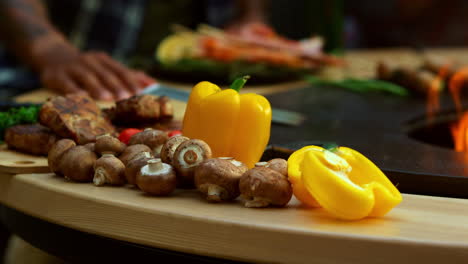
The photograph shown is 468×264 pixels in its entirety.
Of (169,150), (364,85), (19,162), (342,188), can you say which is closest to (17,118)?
(19,162)

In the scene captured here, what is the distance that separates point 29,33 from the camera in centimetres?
277

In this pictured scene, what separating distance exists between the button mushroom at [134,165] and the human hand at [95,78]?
3.57 feet

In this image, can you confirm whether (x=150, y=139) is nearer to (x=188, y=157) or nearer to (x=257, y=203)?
(x=188, y=157)

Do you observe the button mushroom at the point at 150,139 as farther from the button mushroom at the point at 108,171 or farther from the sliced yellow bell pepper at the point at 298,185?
the sliced yellow bell pepper at the point at 298,185

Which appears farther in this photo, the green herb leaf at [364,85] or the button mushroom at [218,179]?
the green herb leaf at [364,85]

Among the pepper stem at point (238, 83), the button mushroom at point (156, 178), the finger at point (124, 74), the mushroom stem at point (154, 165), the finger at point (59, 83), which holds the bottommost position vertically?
the button mushroom at point (156, 178)

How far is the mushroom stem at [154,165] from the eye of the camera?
3.61ft

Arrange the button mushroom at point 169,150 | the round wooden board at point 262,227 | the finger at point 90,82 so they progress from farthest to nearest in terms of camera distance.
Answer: the finger at point 90,82
the button mushroom at point 169,150
the round wooden board at point 262,227

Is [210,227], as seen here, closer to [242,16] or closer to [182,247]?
[182,247]

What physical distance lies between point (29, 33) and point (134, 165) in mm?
1903

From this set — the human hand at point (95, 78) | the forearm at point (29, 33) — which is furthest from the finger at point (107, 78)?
the forearm at point (29, 33)

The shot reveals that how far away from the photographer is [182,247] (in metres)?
1.03

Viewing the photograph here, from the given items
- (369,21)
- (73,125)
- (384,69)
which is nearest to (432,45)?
(369,21)

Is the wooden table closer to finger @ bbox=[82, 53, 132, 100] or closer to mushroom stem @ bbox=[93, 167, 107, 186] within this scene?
mushroom stem @ bbox=[93, 167, 107, 186]
